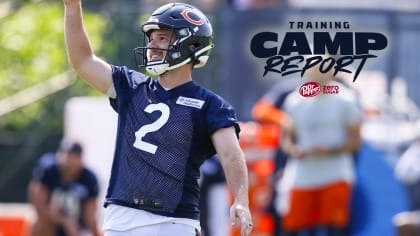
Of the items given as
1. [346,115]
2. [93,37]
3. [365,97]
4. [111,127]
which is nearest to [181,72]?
[346,115]

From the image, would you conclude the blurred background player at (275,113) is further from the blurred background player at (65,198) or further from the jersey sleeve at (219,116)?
the jersey sleeve at (219,116)

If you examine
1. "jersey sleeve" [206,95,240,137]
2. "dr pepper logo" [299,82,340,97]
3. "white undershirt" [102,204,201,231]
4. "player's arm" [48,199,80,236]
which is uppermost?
"dr pepper logo" [299,82,340,97]

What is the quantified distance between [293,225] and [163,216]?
5.49 m

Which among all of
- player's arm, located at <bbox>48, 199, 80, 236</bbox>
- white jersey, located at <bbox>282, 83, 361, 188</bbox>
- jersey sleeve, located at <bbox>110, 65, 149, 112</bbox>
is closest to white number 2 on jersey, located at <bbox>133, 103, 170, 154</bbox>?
jersey sleeve, located at <bbox>110, 65, 149, 112</bbox>

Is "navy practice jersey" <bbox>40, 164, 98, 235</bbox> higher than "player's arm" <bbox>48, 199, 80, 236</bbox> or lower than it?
higher

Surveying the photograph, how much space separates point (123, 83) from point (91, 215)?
6646 millimetres

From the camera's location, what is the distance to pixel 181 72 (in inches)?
263

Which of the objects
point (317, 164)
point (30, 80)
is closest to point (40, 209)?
point (317, 164)

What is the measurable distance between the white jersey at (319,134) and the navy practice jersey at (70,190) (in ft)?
7.02

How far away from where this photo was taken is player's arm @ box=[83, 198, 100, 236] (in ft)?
43.1

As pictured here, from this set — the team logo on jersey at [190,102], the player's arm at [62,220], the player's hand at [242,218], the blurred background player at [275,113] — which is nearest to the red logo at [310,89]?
the team logo on jersey at [190,102]

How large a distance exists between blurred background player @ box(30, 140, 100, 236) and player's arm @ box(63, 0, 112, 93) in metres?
6.39

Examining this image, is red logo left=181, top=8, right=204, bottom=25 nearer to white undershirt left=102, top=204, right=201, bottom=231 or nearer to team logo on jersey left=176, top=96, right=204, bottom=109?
team logo on jersey left=176, top=96, right=204, bottom=109

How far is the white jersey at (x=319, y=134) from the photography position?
1116cm
